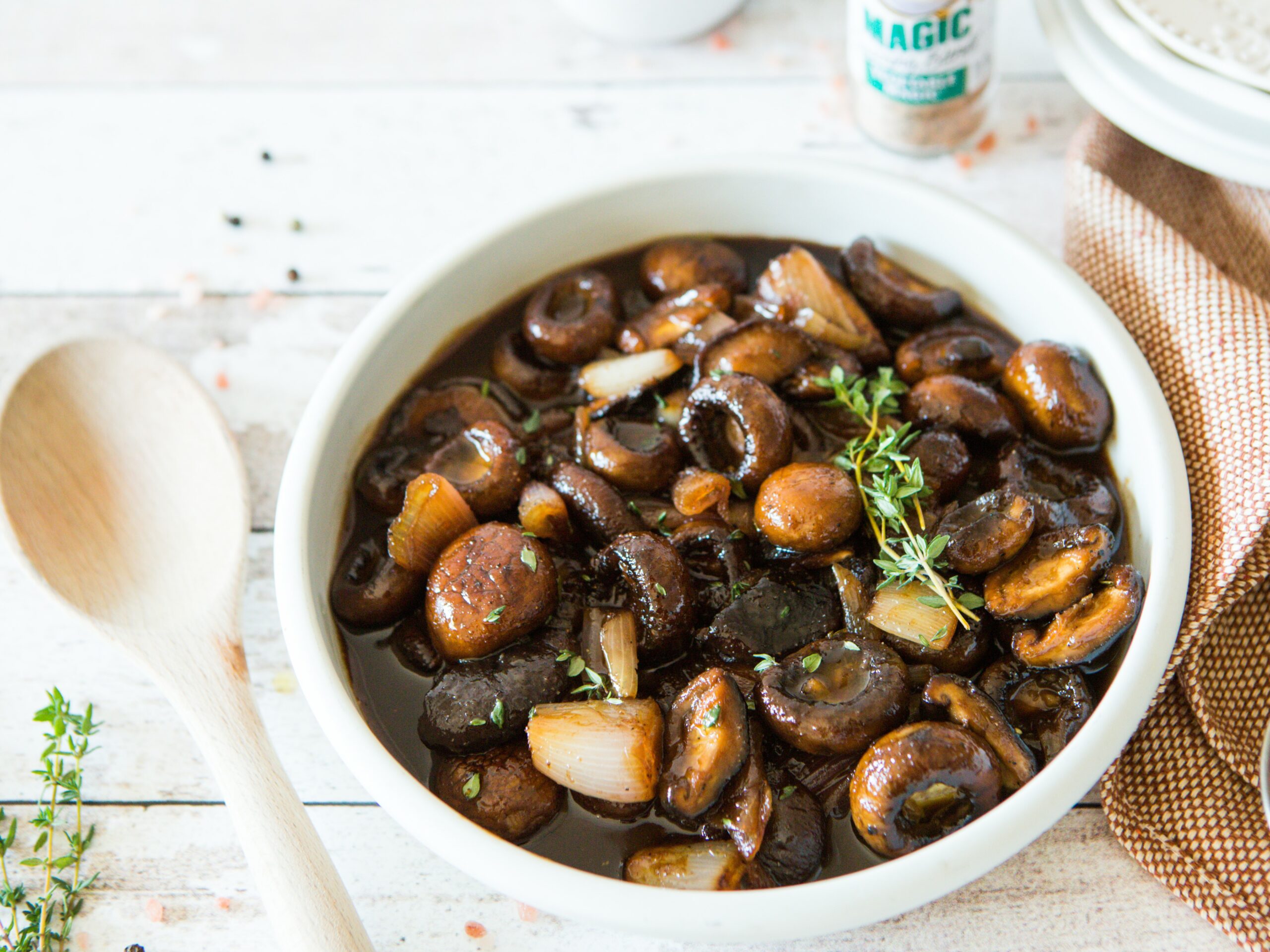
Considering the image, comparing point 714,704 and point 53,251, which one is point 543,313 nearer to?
point 714,704

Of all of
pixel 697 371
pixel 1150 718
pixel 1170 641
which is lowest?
pixel 1150 718

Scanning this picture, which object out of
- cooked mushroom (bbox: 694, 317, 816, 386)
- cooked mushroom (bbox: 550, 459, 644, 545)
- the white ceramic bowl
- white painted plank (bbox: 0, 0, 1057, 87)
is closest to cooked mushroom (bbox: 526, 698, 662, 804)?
the white ceramic bowl

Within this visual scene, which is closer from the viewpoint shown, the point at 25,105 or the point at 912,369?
the point at 912,369

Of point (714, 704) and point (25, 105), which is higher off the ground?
point (25, 105)

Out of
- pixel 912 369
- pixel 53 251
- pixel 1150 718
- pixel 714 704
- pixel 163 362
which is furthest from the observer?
pixel 53 251

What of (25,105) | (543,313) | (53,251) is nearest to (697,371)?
(543,313)

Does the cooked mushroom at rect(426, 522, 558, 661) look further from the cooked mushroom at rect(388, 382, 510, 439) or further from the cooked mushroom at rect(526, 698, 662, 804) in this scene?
the cooked mushroom at rect(388, 382, 510, 439)


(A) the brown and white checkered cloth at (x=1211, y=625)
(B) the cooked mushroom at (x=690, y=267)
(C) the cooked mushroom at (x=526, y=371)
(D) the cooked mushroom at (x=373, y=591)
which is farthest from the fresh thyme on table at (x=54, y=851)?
(A) the brown and white checkered cloth at (x=1211, y=625)

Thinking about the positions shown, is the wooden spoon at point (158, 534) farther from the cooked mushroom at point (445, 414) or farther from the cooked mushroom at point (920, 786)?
the cooked mushroom at point (920, 786)
